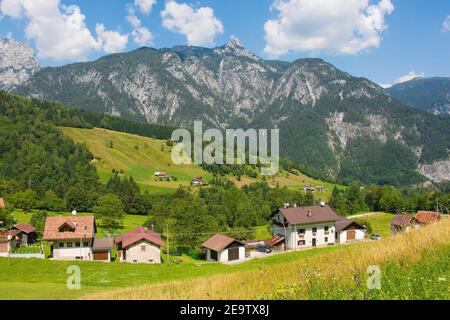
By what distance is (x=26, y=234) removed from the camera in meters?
75.4

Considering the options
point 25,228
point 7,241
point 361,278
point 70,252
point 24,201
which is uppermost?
point 361,278

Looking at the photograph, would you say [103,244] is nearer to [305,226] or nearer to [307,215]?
[305,226]

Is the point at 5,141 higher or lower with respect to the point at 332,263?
higher

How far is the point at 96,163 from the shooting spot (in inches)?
7298

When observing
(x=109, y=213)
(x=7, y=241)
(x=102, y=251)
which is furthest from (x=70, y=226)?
(x=109, y=213)

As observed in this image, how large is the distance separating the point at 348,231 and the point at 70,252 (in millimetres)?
55237

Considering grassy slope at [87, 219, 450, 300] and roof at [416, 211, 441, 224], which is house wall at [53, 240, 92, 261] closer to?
roof at [416, 211, 441, 224]

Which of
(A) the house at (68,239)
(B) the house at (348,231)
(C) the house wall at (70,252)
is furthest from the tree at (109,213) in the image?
(B) the house at (348,231)

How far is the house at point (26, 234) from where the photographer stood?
74500mm

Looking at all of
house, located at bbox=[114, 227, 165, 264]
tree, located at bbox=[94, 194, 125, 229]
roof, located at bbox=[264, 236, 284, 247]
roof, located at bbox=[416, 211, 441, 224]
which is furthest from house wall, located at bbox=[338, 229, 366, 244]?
tree, located at bbox=[94, 194, 125, 229]

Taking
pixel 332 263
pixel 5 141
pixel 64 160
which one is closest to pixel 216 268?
pixel 332 263
